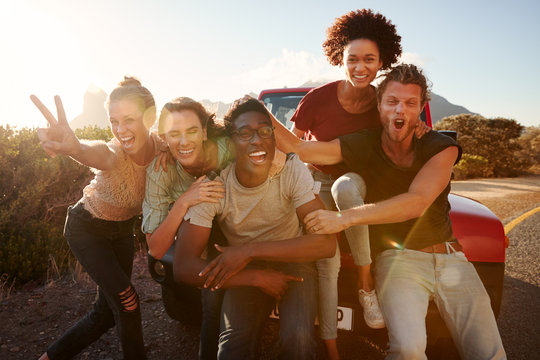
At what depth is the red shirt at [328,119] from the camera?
2814mm

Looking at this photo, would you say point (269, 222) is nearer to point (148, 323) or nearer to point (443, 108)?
point (148, 323)

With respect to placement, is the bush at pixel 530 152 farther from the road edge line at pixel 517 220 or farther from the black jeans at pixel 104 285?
the black jeans at pixel 104 285

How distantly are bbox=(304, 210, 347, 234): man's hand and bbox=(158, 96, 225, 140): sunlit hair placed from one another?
2.96 ft

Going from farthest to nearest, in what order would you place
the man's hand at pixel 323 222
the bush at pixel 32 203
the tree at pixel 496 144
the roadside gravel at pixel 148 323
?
the tree at pixel 496 144, the bush at pixel 32 203, the roadside gravel at pixel 148 323, the man's hand at pixel 323 222

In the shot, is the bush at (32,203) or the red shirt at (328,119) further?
the bush at (32,203)

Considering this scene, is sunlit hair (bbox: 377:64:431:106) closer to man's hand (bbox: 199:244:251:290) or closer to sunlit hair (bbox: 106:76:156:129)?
man's hand (bbox: 199:244:251:290)

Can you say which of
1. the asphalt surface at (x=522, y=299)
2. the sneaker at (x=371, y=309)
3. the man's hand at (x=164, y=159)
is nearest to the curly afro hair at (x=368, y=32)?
the man's hand at (x=164, y=159)

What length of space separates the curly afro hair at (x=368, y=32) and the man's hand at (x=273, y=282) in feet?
6.92

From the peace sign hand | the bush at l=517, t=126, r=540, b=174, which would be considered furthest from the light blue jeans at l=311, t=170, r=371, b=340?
the bush at l=517, t=126, r=540, b=174

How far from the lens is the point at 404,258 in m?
2.26

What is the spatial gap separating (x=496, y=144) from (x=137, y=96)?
20613 mm

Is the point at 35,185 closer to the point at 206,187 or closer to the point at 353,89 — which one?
the point at 206,187

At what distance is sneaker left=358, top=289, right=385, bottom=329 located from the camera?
2.10m

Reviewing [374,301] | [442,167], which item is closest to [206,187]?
[374,301]
